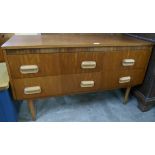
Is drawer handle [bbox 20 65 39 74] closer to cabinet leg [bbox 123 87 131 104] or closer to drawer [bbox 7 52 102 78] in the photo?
drawer [bbox 7 52 102 78]

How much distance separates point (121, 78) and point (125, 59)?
0.15 meters

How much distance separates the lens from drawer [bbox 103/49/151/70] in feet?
3.07

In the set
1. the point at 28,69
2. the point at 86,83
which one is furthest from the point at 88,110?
the point at 28,69

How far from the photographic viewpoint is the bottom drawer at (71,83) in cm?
86

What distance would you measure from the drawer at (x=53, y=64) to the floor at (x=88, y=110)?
0.40 meters

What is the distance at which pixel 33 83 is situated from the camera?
0.86 meters

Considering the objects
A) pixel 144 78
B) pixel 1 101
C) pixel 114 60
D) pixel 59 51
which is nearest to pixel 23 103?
pixel 1 101

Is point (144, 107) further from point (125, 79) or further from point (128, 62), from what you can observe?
point (128, 62)

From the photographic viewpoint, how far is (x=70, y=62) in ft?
2.83

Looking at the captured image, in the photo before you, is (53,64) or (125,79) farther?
(125,79)

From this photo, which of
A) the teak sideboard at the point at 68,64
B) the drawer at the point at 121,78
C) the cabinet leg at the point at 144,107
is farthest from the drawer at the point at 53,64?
the cabinet leg at the point at 144,107

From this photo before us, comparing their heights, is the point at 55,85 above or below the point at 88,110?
above

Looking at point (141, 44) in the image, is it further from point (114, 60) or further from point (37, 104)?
point (37, 104)

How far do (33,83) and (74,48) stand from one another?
33 centimetres
